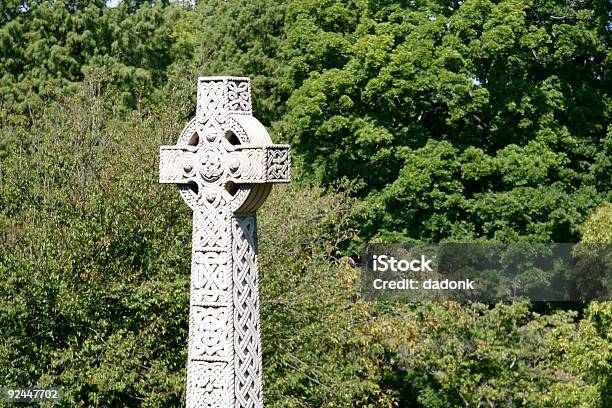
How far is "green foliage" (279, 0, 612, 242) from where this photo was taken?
32.1 m

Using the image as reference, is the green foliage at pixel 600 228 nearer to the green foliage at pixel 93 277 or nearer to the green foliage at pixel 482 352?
the green foliage at pixel 482 352

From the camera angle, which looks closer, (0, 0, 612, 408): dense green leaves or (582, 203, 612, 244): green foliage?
(0, 0, 612, 408): dense green leaves

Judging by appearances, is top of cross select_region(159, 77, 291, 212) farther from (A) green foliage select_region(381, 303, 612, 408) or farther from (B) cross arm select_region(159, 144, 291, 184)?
(A) green foliage select_region(381, 303, 612, 408)

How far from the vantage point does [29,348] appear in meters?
17.0

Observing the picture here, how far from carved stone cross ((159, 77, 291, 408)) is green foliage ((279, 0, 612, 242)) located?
2339 cm

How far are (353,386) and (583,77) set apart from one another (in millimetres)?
14582

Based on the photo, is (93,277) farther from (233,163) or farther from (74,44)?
(74,44)

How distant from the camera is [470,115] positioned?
3316cm

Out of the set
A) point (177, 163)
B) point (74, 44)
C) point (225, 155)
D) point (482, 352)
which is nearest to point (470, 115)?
point (482, 352)

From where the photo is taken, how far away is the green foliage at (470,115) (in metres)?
32.1

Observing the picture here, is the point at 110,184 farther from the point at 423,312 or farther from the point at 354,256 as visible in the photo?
the point at 354,256

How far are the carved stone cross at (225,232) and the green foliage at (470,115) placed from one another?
23.4m

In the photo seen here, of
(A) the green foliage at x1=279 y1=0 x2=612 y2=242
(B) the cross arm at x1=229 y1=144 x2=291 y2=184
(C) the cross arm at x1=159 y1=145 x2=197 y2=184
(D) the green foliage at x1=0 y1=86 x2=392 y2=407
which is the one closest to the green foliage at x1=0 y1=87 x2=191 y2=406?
(D) the green foliage at x1=0 y1=86 x2=392 y2=407

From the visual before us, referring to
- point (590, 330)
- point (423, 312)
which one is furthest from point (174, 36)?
point (590, 330)
